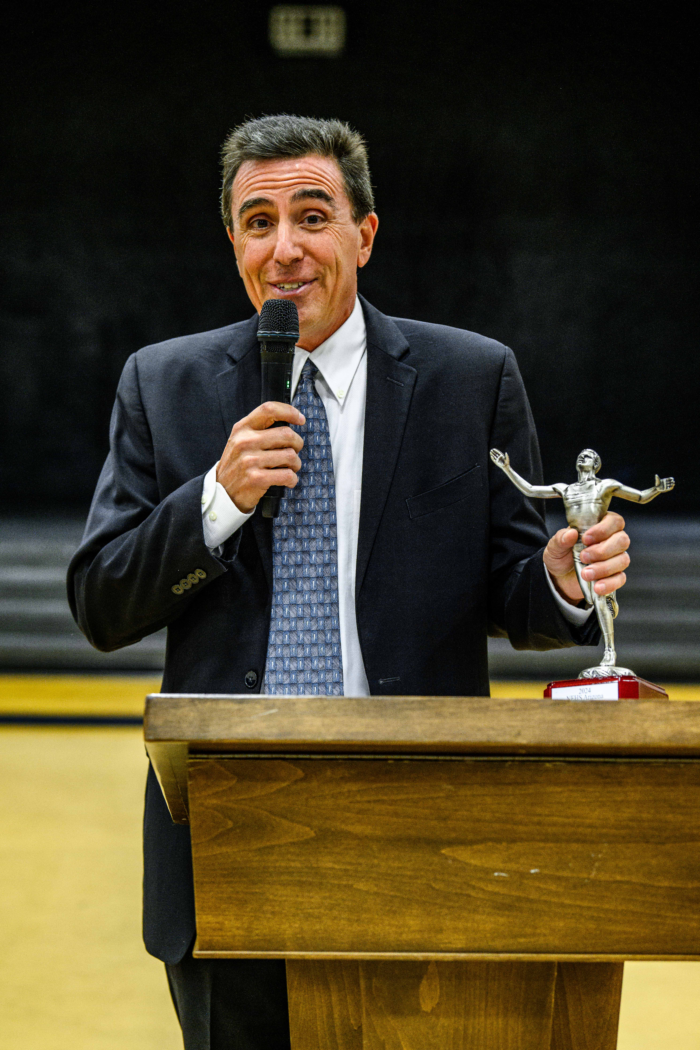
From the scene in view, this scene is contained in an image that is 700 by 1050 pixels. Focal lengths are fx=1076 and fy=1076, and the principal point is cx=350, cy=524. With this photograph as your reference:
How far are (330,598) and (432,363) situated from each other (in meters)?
0.36

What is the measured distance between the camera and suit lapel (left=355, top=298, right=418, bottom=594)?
123cm

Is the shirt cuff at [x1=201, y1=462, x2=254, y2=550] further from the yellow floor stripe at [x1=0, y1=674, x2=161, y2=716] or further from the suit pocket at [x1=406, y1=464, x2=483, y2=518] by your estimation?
the yellow floor stripe at [x1=0, y1=674, x2=161, y2=716]

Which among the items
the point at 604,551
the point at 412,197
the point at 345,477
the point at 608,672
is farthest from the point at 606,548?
the point at 412,197

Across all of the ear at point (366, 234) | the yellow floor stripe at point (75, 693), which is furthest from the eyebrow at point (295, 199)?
the yellow floor stripe at point (75, 693)

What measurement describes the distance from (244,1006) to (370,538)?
50 cm

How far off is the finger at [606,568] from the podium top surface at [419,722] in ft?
0.82

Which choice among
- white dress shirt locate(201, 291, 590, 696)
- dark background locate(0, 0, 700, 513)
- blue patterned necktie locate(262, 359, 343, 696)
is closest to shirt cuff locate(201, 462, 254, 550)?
white dress shirt locate(201, 291, 590, 696)

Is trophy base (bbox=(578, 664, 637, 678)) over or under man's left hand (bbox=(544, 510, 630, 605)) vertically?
under

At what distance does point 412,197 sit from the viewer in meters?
6.16

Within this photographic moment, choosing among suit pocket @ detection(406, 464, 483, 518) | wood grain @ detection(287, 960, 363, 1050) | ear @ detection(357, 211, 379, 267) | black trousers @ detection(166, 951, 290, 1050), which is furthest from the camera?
ear @ detection(357, 211, 379, 267)

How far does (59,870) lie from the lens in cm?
271

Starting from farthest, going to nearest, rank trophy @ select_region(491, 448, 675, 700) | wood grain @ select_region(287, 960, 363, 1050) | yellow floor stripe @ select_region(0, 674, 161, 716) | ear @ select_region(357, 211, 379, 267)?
yellow floor stripe @ select_region(0, 674, 161, 716)
ear @ select_region(357, 211, 379, 267)
trophy @ select_region(491, 448, 675, 700)
wood grain @ select_region(287, 960, 363, 1050)

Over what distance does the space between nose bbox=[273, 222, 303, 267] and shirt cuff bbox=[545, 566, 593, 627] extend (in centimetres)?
49

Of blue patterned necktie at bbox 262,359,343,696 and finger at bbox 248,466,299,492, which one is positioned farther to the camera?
blue patterned necktie at bbox 262,359,343,696
